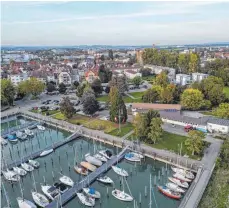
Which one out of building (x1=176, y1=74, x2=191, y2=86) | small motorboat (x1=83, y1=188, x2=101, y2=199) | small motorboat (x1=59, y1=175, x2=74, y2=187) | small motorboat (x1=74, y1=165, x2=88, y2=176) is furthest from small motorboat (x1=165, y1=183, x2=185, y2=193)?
building (x1=176, y1=74, x2=191, y2=86)

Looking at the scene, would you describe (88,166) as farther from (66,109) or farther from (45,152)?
(66,109)

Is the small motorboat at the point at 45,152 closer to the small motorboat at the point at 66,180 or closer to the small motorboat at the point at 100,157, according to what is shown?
the small motorboat at the point at 100,157

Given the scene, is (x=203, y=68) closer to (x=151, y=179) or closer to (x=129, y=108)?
(x=129, y=108)

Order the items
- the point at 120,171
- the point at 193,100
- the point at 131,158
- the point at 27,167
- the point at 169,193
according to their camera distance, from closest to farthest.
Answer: the point at 169,193 < the point at 120,171 < the point at 27,167 < the point at 131,158 < the point at 193,100

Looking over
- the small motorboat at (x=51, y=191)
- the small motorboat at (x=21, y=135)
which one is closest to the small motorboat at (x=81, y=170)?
the small motorboat at (x=51, y=191)

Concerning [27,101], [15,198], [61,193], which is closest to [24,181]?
[15,198]

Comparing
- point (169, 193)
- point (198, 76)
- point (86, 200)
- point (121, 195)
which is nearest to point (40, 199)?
point (86, 200)
